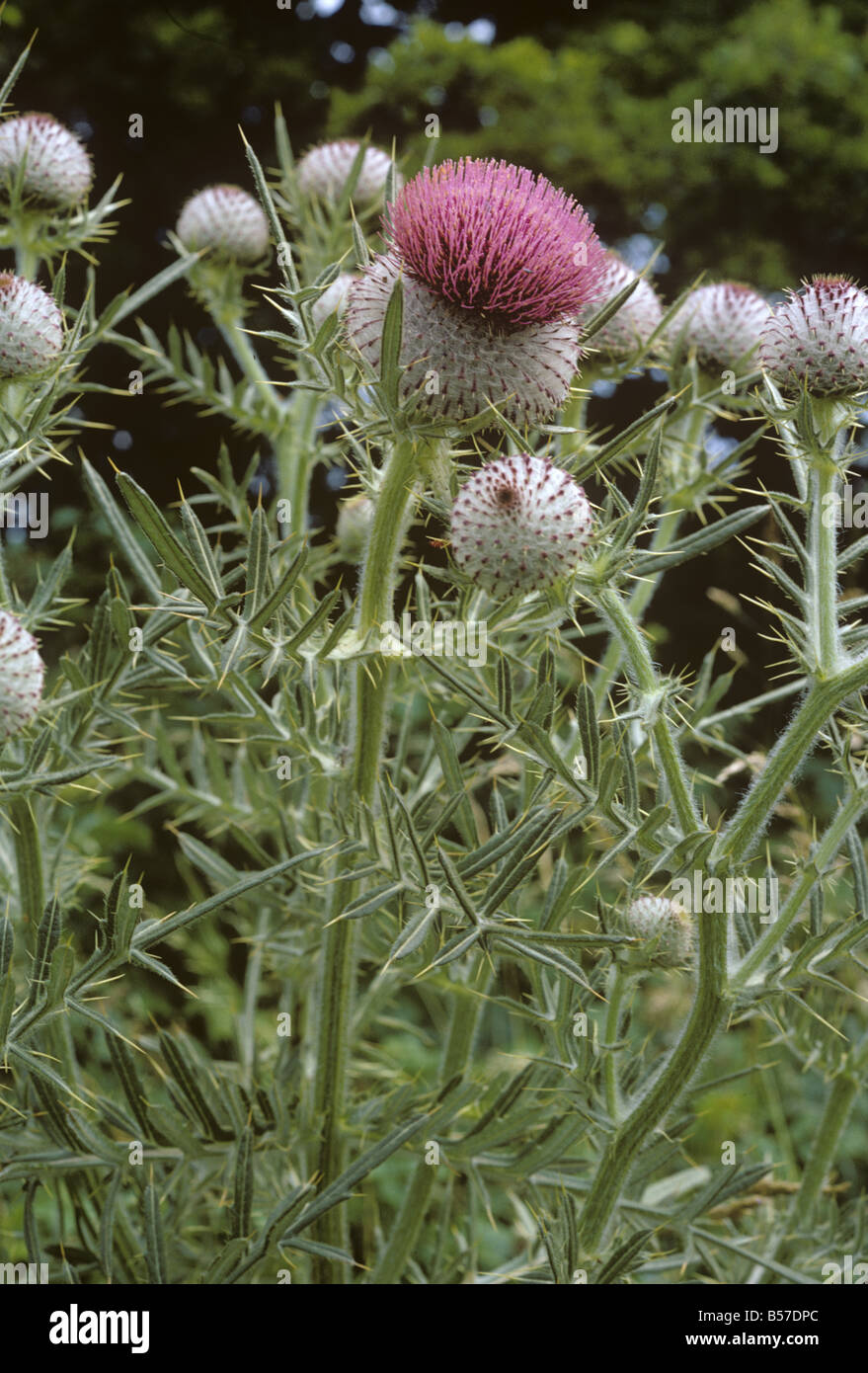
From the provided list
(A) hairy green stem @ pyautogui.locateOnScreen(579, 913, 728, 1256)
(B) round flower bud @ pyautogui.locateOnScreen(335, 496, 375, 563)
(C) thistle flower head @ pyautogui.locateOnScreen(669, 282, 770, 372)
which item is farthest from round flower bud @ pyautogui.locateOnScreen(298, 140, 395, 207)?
(A) hairy green stem @ pyautogui.locateOnScreen(579, 913, 728, 1256)

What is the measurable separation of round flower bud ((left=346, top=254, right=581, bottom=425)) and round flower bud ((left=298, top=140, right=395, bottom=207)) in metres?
1.28

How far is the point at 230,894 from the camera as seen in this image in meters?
1.85

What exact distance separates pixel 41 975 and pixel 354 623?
813 mm

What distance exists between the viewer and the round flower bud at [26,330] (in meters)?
2.16

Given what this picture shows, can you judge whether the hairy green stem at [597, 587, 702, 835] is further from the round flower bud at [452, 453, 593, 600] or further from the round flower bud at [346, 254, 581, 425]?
the round flower bud at [346, 254, 581, 425]

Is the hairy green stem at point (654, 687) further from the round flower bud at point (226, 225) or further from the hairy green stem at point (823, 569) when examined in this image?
the round flower bud at point (226, 225)

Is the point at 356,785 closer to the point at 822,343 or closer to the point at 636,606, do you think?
the point at 636,606

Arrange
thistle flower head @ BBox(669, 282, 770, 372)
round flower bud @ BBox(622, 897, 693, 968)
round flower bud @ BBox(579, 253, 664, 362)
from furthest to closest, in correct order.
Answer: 1. thistle flower head @ BBox(669, 282, 770, 372)
2. round flower bud @ BBox(579, 253, 664, 362)
3. round flower bud @ BBox(622, 897, 693, 968)

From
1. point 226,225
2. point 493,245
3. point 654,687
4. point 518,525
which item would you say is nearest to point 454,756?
point 654,687

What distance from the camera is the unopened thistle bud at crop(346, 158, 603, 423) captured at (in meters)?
2.03

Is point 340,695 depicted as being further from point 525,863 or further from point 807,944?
point 807,944

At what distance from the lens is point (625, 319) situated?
104 inches

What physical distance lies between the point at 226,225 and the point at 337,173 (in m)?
0.33
